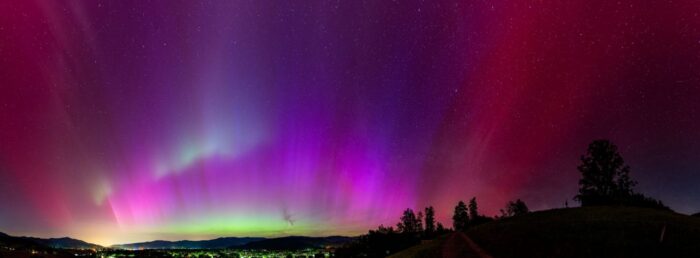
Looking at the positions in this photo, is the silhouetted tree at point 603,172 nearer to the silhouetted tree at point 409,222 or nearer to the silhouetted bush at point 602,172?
the silhouetted bush at point 602,172

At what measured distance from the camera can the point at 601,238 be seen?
26.4 metres

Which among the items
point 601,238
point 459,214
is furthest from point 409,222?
point 601,238

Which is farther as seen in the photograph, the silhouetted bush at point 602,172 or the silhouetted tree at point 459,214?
the silhouetted tree at point 459,214

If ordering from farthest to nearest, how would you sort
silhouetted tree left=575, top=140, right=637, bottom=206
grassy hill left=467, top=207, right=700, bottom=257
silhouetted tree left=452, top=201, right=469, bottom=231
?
silhouetted tree left=452, top=201, right=469, bottom=231, silhouetted tree left=575, top=140, right=637, bottom=206, grassy hill left=467, top=207, right=700, bottom=257

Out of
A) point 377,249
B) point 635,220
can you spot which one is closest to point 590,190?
point 377,249

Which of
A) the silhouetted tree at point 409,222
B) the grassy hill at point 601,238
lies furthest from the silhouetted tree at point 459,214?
the grassy hill at point 601,238

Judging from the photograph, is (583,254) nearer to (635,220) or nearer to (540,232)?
(540,232)

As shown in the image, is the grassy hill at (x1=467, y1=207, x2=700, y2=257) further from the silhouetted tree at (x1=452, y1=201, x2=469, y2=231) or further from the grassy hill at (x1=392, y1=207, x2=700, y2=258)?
the silhouetted tree at (x1=452, y1=201, x2=469, y2=231)

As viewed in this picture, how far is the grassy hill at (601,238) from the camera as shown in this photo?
2305 centimetres

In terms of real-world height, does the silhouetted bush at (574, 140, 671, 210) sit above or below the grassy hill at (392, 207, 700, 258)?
above

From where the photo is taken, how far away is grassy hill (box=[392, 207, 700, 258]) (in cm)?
2305

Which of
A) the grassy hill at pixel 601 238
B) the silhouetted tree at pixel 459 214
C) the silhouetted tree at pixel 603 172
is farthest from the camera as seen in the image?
the silhouetted tree at pixel 459 214

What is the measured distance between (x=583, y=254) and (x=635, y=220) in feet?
41.3

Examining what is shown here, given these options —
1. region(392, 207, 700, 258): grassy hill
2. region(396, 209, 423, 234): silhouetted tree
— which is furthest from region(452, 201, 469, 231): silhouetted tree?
region(392, 207, 700, 258): grassy hill
